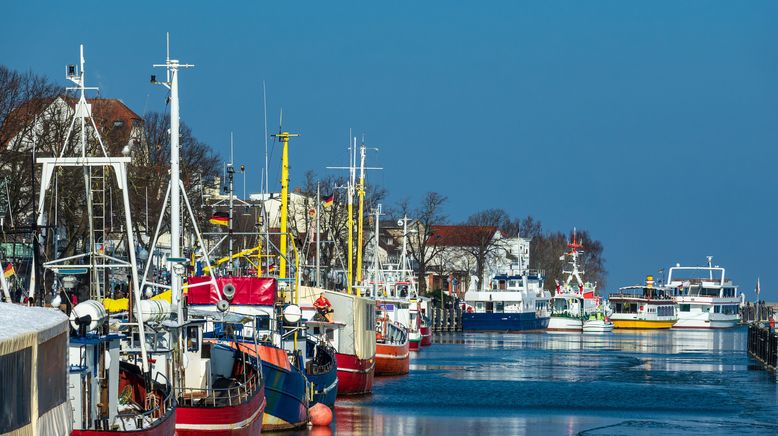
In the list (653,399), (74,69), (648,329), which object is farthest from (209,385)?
(648,329)

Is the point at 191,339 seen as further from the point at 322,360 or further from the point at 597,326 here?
the point at 597,326

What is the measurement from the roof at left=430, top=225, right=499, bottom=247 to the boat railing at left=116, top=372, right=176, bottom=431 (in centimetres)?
14394

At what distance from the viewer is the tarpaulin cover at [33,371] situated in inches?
648

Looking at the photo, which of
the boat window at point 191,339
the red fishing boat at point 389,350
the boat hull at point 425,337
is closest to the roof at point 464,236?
the boat hull at point 425,337

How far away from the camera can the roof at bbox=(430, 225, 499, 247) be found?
180250mm

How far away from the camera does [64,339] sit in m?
20.6

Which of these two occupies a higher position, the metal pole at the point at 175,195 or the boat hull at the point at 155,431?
the metal pole at the point at 175,195

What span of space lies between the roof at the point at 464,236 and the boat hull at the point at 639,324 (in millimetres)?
19121

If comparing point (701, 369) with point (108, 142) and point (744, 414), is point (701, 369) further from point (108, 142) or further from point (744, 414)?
point (108, 142)

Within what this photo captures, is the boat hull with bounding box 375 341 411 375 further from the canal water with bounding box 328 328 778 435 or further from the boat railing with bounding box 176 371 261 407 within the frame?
the boat railing with bounding box 176 371 261 407

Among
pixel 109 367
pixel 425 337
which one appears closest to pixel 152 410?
pixel 109 367

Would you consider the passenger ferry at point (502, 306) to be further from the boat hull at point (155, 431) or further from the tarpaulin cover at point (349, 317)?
the boat hull at point (155, 431)

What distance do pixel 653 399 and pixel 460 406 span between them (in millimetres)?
10570

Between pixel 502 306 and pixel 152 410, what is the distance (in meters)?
124
